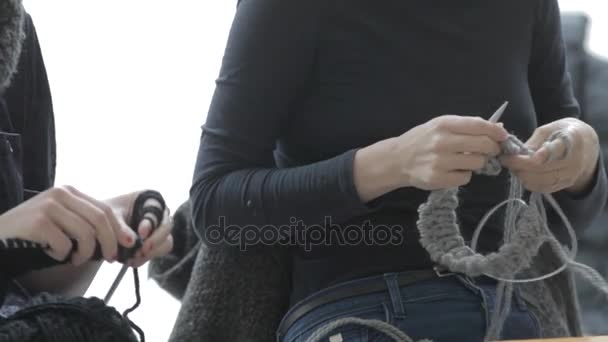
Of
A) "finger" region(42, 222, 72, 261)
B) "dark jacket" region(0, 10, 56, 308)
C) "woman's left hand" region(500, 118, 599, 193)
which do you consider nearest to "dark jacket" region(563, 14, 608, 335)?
"woman's left hand" region(500, 118, 599, 193)

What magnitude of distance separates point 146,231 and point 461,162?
0.28 metres

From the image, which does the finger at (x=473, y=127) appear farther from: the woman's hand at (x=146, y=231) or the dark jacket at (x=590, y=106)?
the dark jacket at (x=590, y=106)

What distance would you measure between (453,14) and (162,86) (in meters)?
0.67

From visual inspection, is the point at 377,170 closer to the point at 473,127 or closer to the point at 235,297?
the point at 473,127

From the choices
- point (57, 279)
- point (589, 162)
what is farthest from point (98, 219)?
point (589, 162)

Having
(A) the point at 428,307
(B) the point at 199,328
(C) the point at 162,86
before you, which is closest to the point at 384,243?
(A) the point at 428,307

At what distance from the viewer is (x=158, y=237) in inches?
30.6

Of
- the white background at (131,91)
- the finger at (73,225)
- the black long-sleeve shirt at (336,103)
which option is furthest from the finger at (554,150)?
the white background at (131,91)

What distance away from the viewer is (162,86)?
1.44 metres

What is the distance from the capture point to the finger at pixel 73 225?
720mm

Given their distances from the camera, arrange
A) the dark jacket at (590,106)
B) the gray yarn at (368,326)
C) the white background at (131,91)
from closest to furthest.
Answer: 1. the gray yarn at (368,326)
2. the white background at (131,91)
3. the dark jacket at (590,106)

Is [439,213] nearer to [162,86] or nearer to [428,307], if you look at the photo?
[428,307]

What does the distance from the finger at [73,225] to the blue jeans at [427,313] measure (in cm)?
24

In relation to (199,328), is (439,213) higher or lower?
higher
